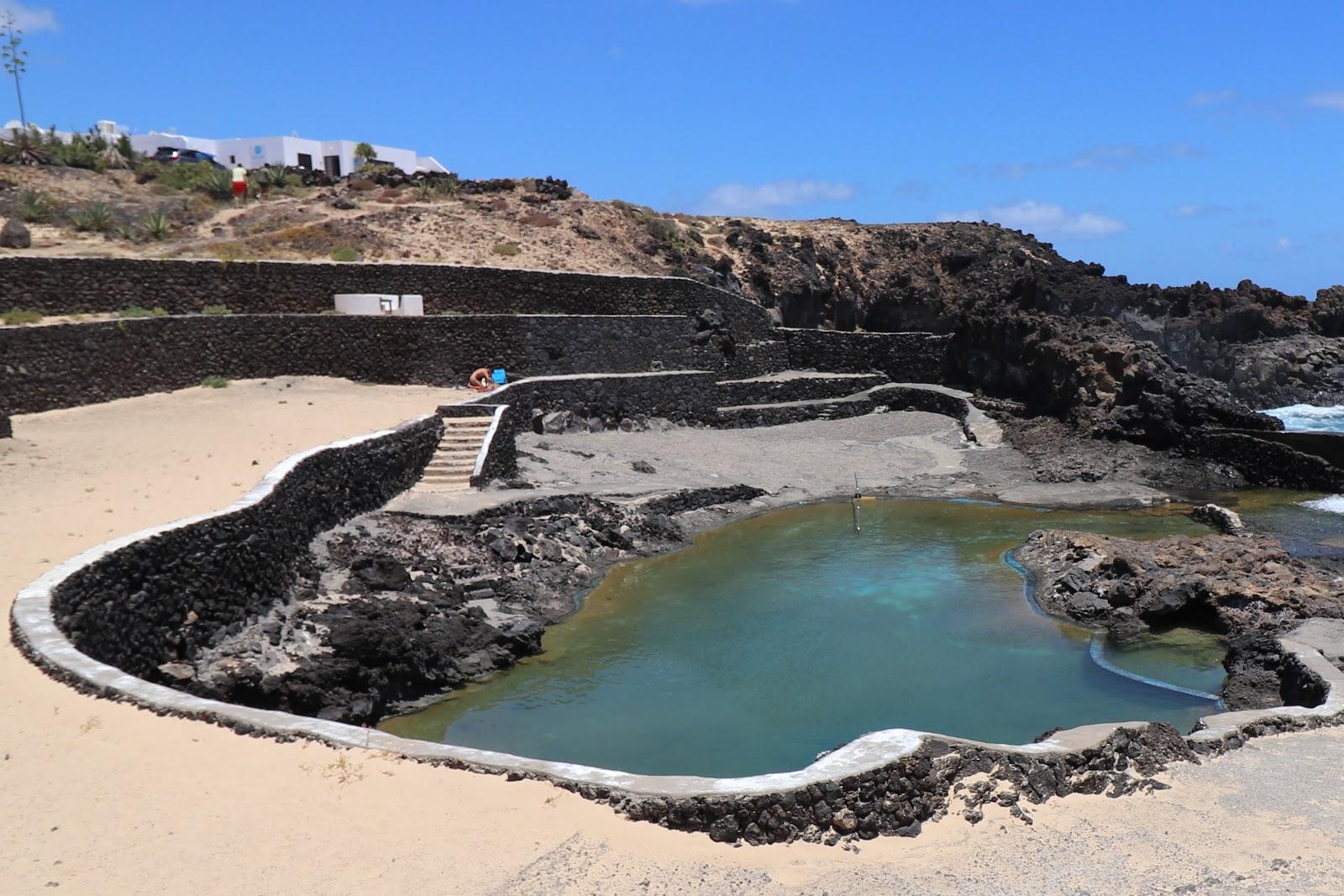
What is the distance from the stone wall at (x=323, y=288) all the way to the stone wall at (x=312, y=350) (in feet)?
4.95

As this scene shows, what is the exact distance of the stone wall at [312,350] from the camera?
19281mm

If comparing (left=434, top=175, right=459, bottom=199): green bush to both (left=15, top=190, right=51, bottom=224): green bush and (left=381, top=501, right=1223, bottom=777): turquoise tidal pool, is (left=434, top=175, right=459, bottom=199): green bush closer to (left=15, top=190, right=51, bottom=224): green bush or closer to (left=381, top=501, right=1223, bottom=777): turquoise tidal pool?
(left=15, top=190, right=51, bottom=224): green bush

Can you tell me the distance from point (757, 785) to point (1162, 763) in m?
3.84

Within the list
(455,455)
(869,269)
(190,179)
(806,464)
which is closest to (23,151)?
(190,179)

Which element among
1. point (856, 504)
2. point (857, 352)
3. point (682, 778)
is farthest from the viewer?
point (857, 352)

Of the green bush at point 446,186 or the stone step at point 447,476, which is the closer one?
the stone step at point 447,476

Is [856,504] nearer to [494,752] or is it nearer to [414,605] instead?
[414,605]

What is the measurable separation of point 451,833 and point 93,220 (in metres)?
27.9

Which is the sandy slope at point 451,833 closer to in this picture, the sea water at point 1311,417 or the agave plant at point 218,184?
the sea water at point 1311,417

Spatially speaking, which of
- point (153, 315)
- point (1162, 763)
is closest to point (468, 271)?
point (153, 315)

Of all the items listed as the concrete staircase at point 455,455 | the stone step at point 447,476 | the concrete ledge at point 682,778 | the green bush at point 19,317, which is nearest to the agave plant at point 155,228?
the green bush at point 19,317

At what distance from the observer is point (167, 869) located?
582 centimetres

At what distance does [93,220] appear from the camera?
94.5 ft

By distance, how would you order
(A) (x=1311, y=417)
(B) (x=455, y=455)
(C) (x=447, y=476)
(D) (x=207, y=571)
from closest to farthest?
(D) (x=207, y=571) → (C) (x=447, y=476) → (B) (x=455, y=455) → (A) (x=1311, y=417)
